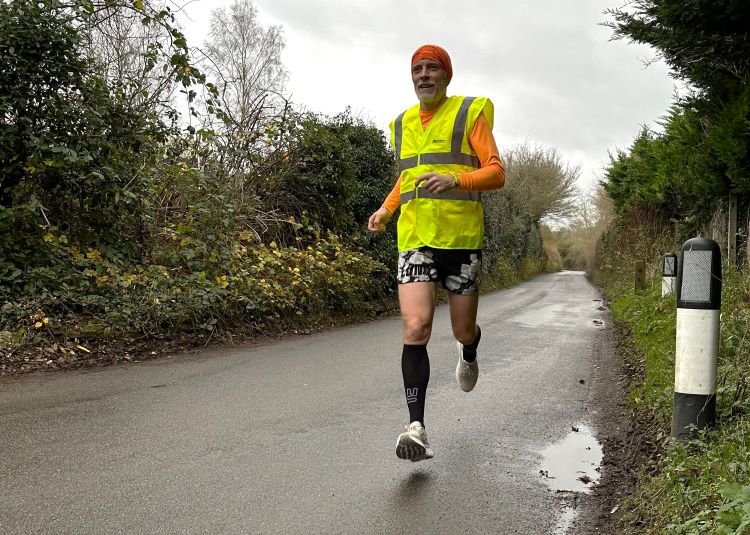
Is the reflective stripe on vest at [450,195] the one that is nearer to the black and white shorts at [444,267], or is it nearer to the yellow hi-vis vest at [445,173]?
the yellow hi-vis vest at [445,173]

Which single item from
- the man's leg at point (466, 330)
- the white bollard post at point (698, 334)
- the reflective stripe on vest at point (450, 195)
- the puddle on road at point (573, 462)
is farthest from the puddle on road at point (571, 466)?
the reflective stripe on vest at point (450, 195)

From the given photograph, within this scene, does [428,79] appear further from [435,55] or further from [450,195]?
[450,195]

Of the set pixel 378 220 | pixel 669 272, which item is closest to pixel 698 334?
pixel 378 220

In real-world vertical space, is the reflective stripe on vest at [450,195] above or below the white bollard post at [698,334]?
above

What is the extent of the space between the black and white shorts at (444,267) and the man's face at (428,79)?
2.85ft

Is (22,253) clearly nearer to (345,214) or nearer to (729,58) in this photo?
(345,214)

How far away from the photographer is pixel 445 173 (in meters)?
3.65

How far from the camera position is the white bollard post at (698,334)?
3316 millimetres

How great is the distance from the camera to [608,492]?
11.1 feet

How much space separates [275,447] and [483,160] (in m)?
2.09

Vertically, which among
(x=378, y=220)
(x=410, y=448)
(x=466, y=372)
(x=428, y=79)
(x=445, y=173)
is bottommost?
(x=410, y=448)

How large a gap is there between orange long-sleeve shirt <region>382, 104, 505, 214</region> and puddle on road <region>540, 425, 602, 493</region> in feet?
5.43

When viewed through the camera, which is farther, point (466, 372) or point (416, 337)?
point (466, 372)

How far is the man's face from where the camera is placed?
3697mm
